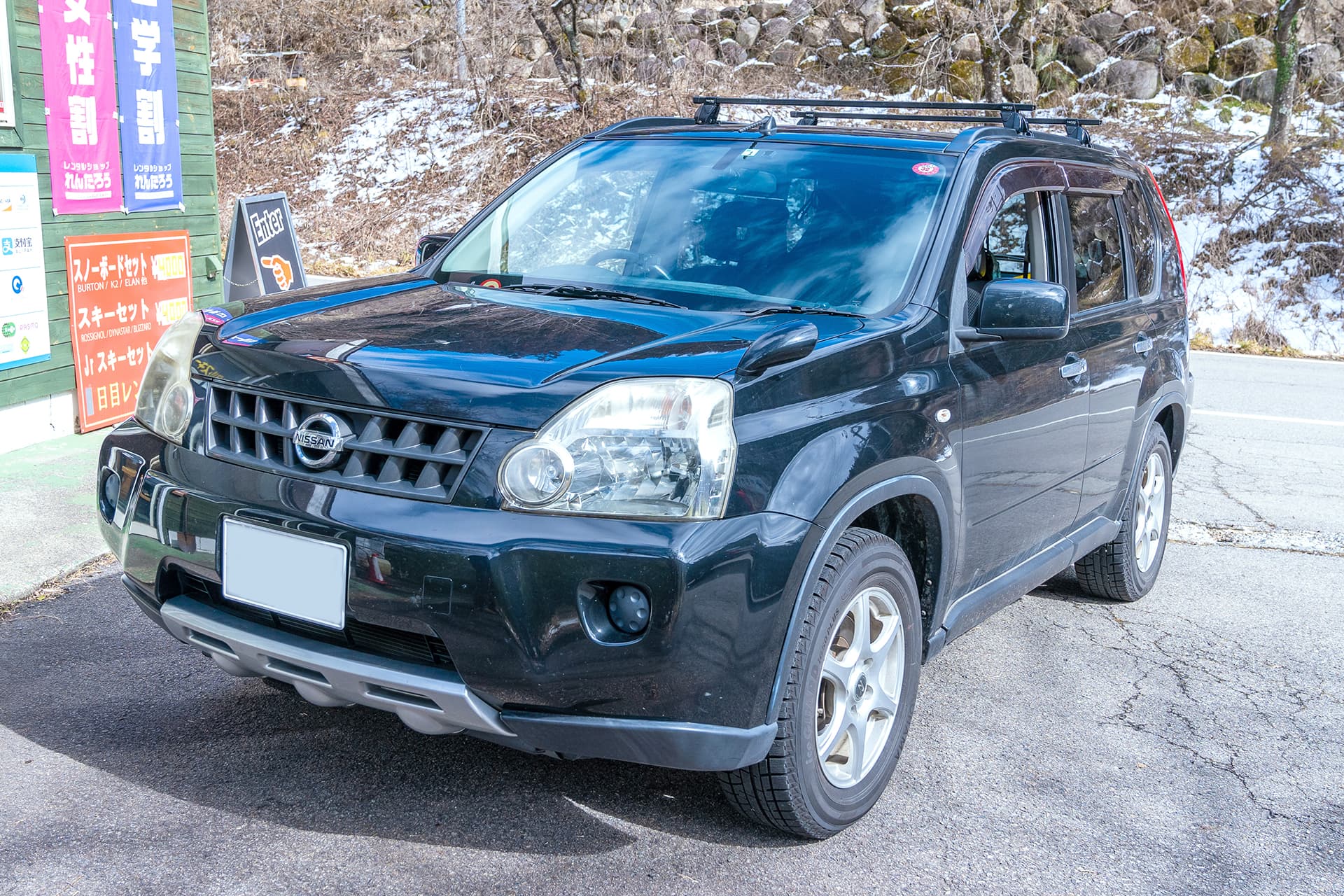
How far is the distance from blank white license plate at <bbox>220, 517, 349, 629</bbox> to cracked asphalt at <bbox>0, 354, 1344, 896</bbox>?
0.64 meters

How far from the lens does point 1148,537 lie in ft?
18.0

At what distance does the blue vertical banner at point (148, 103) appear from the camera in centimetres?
734

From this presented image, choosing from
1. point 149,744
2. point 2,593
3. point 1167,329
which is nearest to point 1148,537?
point 1167,329

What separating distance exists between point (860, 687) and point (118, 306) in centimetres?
591

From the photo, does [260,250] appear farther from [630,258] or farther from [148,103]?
[630,258]

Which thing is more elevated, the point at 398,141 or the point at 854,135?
the point at 854,135

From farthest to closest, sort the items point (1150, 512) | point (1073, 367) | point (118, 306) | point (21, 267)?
point (118, 306), point (21, 267), point (1150, 512), point (1073, 367)

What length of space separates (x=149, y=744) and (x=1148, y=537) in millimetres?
4151

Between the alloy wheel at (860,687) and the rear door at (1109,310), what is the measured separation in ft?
4.84

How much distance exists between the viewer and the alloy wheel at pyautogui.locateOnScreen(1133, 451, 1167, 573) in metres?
5.29

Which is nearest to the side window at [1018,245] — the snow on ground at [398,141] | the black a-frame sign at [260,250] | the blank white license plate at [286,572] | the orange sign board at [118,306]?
the blank white license plate at [286,572]

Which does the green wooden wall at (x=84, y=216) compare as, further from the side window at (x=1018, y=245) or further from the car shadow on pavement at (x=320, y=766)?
the side window at (x=1018, y=245)

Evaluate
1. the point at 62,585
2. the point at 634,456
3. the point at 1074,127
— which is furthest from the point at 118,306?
the point at 634,456

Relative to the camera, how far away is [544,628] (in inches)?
102
